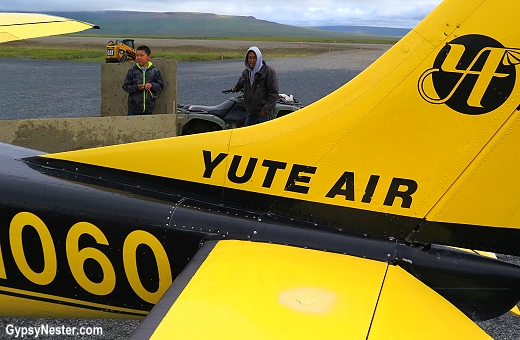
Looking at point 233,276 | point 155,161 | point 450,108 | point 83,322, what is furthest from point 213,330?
point 83,322

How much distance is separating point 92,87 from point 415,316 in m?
19.7

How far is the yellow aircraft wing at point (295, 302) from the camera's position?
1.81 metres

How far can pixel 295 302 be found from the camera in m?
2.01

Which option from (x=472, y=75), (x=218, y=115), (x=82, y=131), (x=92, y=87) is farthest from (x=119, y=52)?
(x=92, y=87)

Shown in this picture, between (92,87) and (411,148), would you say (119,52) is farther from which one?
(92,87)

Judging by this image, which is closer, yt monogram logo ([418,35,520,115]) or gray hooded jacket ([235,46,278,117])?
yt monogram logo ([418,35,520,115])

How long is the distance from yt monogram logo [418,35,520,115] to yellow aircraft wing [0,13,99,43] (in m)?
3.22

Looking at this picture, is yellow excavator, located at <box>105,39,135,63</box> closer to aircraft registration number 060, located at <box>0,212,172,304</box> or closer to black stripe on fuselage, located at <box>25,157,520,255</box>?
black stripe on fuselage, located at <box>25,157,520,255</box>

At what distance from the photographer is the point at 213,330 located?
1784 mm

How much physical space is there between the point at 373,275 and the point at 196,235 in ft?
3.29

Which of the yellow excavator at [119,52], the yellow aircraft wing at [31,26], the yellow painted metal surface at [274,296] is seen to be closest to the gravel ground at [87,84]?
the yellow excavator at [119,52]

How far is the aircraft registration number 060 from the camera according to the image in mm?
2787

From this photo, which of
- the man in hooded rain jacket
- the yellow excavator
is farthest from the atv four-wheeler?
the yellow excavator

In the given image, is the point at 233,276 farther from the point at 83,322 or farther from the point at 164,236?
the point at 83,322
